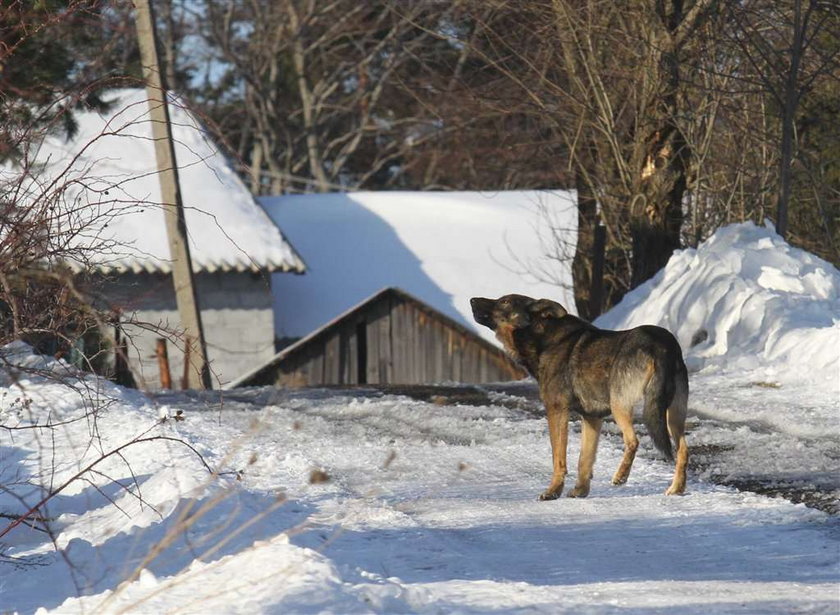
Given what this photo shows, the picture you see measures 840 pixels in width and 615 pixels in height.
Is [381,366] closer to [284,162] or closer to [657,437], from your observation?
[657,437]

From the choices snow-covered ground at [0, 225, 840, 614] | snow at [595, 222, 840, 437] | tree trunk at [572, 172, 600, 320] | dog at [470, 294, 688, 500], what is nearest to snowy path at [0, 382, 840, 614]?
snow-covered ground at [0, 225, 840, 614]

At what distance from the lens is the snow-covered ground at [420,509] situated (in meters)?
5.89

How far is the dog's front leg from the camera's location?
8.98 metres

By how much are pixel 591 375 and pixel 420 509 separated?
1.48 metres

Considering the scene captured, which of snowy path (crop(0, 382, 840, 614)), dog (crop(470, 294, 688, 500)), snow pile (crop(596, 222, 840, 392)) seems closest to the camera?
snowy path (crop(0, 382, 840, 614))

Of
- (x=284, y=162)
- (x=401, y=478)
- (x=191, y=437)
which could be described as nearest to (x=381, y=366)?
(x=191, y=437)

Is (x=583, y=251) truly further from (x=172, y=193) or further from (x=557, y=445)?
(x=557, y=445)

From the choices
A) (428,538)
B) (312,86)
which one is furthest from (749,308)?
(312,86)

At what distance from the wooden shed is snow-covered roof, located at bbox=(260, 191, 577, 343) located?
0.73m

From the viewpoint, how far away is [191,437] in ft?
39.5

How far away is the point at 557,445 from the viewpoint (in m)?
9.05

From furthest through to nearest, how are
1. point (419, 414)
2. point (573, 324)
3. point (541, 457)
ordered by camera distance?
point (419, 414)
point (541, 457)
point (573, 324)

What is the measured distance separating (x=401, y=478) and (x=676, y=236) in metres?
12.9

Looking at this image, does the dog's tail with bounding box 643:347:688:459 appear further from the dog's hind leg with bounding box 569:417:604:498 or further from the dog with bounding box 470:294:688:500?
the dog's hind leg with bounding box 569:417:604:498
